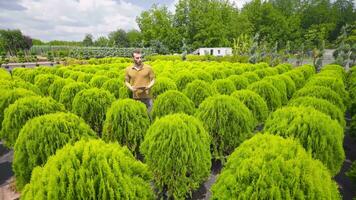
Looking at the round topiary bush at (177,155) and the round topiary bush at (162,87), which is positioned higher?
the round topiary bush at (162,87)

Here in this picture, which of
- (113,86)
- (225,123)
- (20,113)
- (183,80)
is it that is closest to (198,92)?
(183,80)

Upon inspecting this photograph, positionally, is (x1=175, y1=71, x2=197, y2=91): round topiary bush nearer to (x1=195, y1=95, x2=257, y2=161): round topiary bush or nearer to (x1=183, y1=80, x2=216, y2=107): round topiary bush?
(x1=183, y1=80, x2=216, y2=107): round topiary bush

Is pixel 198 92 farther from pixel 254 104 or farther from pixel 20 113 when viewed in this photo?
pixel 20 113

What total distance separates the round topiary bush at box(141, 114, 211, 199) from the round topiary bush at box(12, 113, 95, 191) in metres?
1.37

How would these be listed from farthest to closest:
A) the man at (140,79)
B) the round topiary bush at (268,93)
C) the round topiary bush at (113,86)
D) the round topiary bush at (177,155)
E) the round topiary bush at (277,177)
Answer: the round topiary bush at (113,86) < the round topiary bush at (268,93) < the man at (140,79) < the round topiary bush at (177,155) < the round topiary bush at (277,177)

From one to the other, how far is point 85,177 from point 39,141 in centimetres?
192

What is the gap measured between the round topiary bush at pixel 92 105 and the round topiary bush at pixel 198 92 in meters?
2.66

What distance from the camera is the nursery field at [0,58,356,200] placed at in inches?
102

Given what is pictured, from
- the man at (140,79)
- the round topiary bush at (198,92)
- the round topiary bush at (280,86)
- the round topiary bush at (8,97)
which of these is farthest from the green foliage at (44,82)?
the round topiary bush at (280,86)

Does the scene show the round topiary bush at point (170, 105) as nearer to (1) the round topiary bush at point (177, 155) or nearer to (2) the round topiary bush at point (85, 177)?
(1) the round topiary bush at point (177, 155)

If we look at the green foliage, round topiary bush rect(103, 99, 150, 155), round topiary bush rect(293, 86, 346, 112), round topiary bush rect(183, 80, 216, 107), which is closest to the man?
round topiary bush rect(183, 80, 216, 107)

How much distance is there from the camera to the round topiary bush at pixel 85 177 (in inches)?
102

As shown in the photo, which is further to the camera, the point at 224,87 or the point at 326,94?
the point at 224,87

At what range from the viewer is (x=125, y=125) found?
17.9 feet
